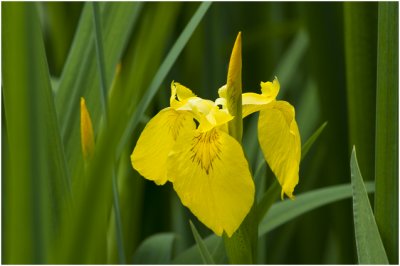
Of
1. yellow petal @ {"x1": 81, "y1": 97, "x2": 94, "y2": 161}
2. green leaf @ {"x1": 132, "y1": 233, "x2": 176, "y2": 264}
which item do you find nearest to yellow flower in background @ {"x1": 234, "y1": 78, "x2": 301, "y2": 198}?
yellow petal @ {"x1": 81, "y1": 97, "x2": 94, "y2": 161}

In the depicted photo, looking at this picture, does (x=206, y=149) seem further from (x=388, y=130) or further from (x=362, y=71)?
(x=362, y=71)

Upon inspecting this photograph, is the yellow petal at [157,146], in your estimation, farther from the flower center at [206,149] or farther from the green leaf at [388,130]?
the green leaf at [388,130]

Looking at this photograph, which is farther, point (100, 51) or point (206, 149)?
point (100, 51)

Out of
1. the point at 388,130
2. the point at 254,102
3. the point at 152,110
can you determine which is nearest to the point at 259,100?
the point at 254,102

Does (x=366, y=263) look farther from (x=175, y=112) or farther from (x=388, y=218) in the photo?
(x=175, y=112)

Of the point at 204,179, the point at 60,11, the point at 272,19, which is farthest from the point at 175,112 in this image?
the point at 272,19
